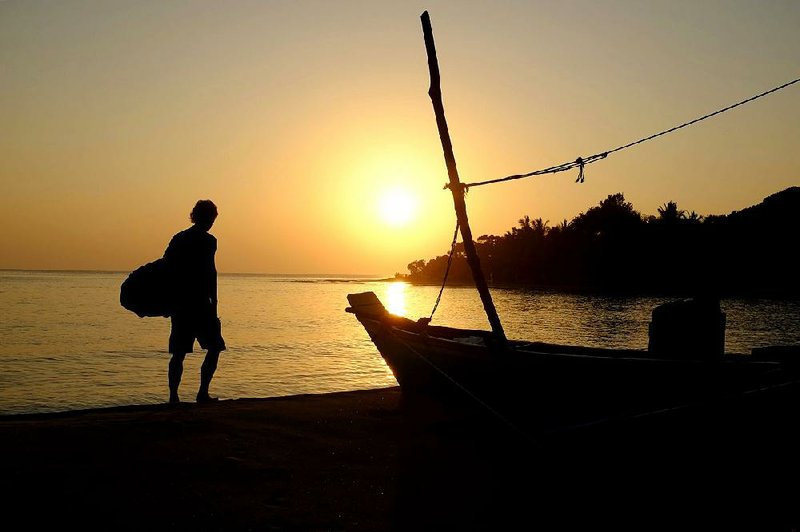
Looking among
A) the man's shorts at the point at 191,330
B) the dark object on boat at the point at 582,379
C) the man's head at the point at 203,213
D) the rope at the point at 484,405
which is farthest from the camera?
the man's head at the point at 203,213

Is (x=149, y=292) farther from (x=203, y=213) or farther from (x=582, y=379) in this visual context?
(x=582, y=379)

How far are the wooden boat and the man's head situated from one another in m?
2.73

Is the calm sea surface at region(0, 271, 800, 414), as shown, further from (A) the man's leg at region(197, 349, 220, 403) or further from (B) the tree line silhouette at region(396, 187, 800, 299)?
(B) the tree line silhouette at region(396, 187, 800, 299)

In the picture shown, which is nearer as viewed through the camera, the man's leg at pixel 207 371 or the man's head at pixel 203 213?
the man's head at pixel 203 213

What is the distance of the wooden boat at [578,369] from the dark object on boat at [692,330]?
1 cm

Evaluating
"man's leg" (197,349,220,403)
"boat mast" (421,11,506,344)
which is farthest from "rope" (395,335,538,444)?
"man's leg" (197,349,220,403)

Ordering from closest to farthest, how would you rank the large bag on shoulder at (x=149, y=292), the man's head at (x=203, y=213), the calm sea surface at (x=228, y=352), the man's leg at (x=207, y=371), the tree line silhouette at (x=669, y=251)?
1. the large bag on shoulder at (x=149, y=292)
2. the man's head at (x=203, y=213)
3. the man's leg at (x=207, y=371)
4. the calm sea surface at (x=228, y=352)
5. the tree line silhouette at (x=669, y=251)

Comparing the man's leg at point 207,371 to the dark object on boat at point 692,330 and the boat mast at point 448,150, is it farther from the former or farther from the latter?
the dark object on boat at point 692,330

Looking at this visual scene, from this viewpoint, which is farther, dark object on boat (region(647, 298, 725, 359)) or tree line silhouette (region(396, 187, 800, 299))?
tree line silhouette (region(396, 187, 800, 299))

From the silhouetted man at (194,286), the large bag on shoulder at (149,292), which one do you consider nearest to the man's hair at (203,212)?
the silhouetted man at (194,286)

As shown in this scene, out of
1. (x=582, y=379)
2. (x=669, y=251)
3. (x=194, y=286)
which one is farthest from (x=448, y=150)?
(x=669, y=251)

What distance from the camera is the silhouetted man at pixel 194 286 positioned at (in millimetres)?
7000

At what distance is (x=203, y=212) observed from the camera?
7.15 meters

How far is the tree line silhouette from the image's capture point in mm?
65875
